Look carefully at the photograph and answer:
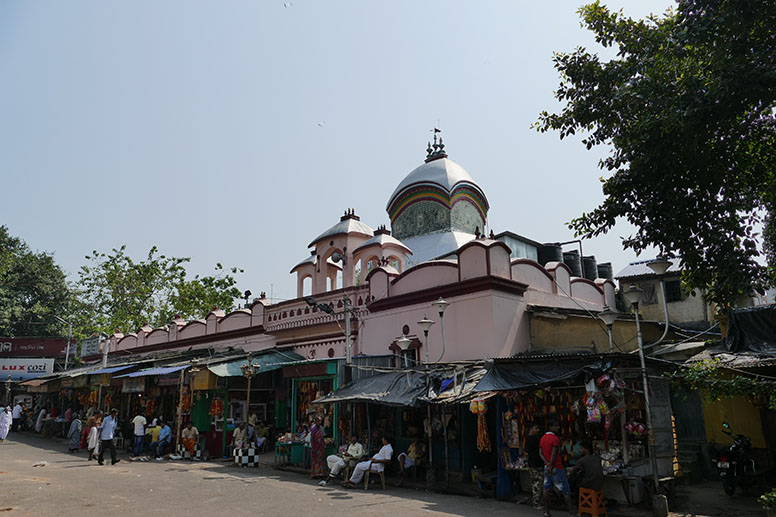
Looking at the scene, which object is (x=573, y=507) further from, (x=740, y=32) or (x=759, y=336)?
(x=740, y=32)

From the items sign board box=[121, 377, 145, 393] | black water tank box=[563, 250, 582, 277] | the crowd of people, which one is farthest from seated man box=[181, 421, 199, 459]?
black water tank box=[563, 250, 582, 277]

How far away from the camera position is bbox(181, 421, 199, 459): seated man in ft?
59.3

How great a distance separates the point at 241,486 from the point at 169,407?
10675 millimetres

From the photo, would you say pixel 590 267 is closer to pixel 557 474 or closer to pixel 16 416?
pixel 557 474

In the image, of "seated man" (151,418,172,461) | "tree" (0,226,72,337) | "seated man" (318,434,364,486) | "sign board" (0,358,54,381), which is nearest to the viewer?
"seated man" (318,434,364,486)

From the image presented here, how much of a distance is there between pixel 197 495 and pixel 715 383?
31.8 ft

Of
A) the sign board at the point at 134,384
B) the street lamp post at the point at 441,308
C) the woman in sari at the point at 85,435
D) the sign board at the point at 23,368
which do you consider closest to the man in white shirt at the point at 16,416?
the sign board at the point at 23,368

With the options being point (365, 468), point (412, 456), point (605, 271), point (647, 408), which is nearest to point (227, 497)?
point (365, 468)

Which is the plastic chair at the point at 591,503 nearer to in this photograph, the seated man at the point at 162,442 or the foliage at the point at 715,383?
the foliage at the point at 715,383

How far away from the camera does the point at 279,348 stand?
2002cm

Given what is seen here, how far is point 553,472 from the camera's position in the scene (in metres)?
9.72

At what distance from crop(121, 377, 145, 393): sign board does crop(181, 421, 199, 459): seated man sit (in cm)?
378

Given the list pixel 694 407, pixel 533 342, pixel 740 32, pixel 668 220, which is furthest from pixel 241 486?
pixel 740 32

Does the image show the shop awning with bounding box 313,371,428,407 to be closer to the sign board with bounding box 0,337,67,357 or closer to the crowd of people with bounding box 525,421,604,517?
the crowd of people with bounding box 525,421,604,517
